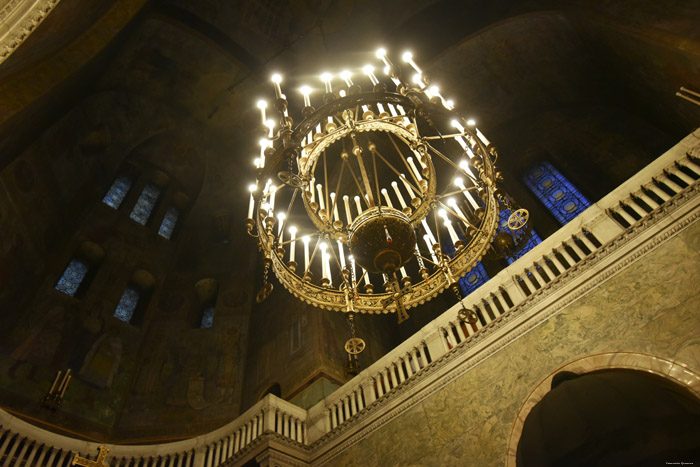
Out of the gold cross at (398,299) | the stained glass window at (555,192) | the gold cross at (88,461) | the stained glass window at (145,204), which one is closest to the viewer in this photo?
the gold cross at (398,299)

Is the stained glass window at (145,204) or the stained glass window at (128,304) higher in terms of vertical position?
the stained glass window at (145,204)

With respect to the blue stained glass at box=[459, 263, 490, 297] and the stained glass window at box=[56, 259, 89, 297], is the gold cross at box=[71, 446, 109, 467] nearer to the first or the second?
the stained glass window at box=[56, 259, 89, 297]

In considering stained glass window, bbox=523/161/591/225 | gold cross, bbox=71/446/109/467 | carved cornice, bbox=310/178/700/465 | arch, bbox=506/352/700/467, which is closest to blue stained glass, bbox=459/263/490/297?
stained glass window, bbox=523/161/591/225

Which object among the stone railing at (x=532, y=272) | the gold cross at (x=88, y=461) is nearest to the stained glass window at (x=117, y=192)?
the gold cross at (x=88, y=461)

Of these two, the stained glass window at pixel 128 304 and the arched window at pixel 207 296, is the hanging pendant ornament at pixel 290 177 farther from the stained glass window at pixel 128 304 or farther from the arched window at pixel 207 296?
the arched window at pixel 207 296

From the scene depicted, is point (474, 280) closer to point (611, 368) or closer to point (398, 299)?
point (611, 368)

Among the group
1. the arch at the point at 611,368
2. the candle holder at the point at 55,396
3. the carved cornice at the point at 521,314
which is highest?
the candle holder at the point at 55,396

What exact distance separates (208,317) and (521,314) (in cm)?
954

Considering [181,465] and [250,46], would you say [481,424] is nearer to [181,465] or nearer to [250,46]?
[181,465]

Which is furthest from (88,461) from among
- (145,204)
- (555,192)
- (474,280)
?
(555,192)

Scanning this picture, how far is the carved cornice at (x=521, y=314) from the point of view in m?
5.20

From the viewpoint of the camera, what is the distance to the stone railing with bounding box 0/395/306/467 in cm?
656

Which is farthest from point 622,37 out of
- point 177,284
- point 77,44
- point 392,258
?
point 177,284

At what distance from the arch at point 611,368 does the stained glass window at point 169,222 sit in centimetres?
1218
